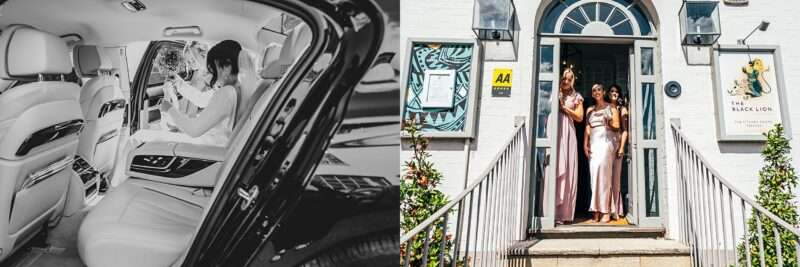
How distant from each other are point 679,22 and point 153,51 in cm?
400

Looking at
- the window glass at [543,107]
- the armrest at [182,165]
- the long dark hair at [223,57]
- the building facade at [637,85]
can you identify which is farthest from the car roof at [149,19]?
the window glass at [543,107]

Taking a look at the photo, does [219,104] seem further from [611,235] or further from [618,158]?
Result: [618,158]

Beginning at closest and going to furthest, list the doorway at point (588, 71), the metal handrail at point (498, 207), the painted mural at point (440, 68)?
the metal handrail at point (498, 207), the painted mural at point (440, 68), the doorway at point (588, 71)

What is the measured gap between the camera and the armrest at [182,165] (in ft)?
9.06

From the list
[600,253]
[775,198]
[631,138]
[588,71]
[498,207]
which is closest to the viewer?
[498,207]

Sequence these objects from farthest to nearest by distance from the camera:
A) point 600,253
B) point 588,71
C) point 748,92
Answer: point 588,71 < point 748,92 < point 600,253

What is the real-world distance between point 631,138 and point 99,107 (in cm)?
397

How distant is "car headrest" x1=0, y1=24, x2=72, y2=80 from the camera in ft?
9.07

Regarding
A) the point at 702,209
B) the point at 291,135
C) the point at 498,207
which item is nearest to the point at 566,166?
the point at 702,209

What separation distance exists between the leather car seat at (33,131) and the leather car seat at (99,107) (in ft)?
0.16

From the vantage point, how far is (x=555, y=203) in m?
4.41

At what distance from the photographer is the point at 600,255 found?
147 inches

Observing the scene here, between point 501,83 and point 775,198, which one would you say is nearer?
point 775,198

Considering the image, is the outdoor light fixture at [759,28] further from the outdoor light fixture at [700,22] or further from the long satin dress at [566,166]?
the long satin dress at [566,166]
